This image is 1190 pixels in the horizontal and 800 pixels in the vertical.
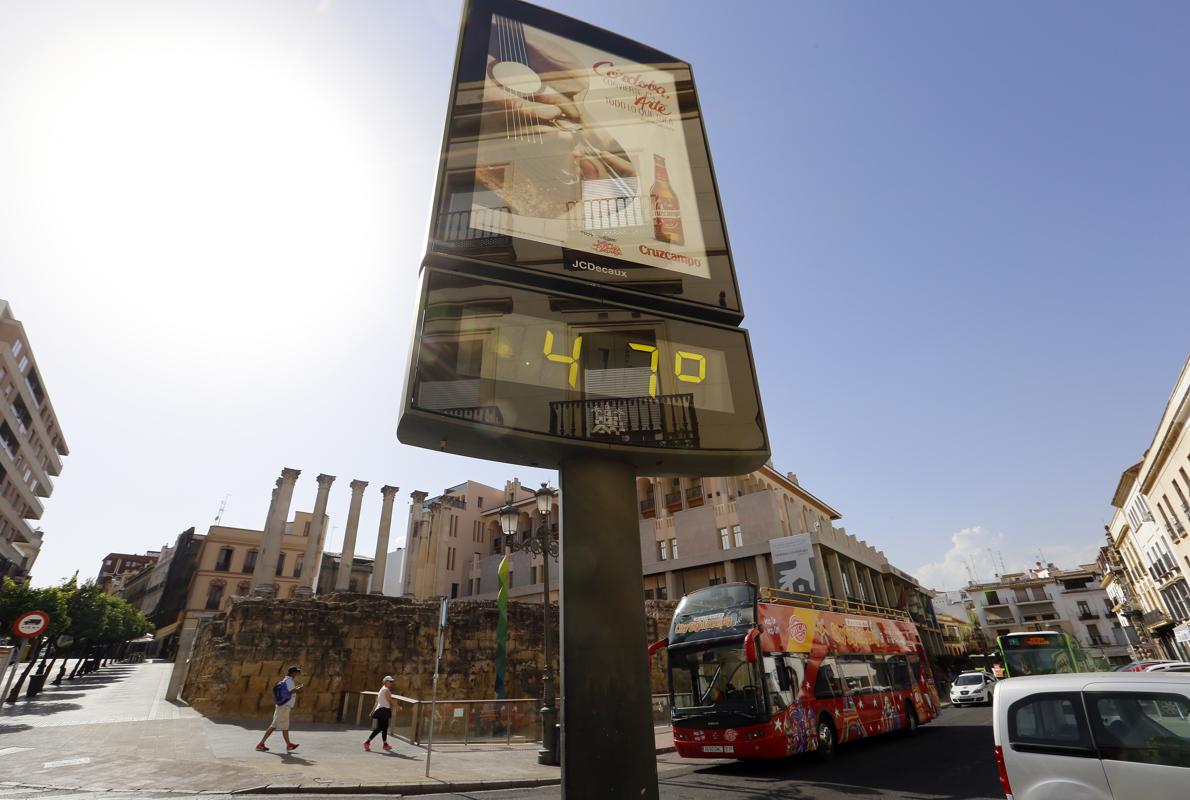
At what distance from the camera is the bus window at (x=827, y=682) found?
1209 cm

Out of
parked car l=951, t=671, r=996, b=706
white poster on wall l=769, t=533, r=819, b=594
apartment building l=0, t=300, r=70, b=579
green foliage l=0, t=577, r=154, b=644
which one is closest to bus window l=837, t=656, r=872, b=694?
parked car l=951, t=671, r=996, b=706

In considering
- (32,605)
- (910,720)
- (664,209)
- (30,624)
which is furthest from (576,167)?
(32,605)

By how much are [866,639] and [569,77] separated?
51.5 ft

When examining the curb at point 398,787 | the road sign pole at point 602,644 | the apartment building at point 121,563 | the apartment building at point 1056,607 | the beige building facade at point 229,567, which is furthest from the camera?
the apartment building at point 121,563

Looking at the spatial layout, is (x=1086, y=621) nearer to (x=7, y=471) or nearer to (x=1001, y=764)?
(x=1001, y=764)

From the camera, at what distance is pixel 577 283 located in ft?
13.6

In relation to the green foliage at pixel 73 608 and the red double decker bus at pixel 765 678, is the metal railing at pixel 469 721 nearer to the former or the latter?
the red double decker bus at pixel 765 678

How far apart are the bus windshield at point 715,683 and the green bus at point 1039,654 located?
16.8m

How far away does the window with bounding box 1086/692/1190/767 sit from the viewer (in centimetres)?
455

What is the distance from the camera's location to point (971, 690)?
26.4 metres

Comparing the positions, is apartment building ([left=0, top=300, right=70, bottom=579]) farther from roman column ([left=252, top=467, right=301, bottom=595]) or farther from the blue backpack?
the blue backpack

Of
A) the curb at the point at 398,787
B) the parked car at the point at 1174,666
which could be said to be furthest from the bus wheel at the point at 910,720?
the curb at the point at 398,787

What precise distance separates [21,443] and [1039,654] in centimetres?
6708

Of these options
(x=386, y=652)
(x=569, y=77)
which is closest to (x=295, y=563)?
(x=386, y=652)
